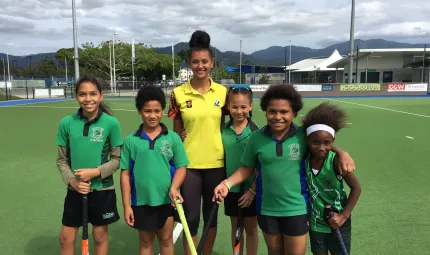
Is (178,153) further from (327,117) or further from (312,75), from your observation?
(312,75)

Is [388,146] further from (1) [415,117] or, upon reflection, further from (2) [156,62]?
(2) [156,62]

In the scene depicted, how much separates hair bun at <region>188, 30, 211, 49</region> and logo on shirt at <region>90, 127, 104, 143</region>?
981 mm

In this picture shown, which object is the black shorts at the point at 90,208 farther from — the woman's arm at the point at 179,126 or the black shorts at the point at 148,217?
the woman's arm at the point at 179,126

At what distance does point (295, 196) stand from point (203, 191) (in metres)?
0.85

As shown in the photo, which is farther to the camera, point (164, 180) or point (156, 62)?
point (156, 62)

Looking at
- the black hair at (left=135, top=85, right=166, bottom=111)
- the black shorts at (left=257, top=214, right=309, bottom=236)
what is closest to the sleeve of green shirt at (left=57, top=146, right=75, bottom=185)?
the black hair at (left=135, top=85, right=166, bottom=111)

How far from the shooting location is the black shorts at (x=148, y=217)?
2.64 metres

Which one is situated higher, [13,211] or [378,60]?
[378,60]

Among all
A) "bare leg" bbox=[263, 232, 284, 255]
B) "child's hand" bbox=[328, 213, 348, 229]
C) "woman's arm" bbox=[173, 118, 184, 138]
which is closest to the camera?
"child's hand" bbox=[328, 213, 348, 229]

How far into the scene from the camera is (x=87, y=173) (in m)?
2.57

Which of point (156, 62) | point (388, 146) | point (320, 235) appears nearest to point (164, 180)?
point (320, 235)

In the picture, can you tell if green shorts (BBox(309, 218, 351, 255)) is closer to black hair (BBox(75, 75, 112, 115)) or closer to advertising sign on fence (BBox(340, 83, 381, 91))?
black hair (BBox(75, 75, 112, 115))

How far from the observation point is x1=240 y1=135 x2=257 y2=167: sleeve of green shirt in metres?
2.51

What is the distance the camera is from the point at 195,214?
2912 millimetres
